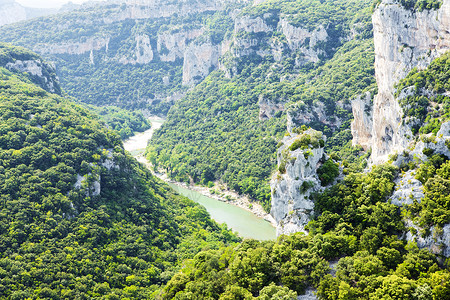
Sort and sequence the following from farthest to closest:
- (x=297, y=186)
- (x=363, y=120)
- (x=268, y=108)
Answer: (x=268, y=108) → (x=363, y=120) → (x=297, y=186)

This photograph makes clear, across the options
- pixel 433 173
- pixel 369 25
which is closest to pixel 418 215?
pixel 433 173

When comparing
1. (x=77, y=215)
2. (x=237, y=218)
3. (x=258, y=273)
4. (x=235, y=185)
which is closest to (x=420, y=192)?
(x=258, y=273)

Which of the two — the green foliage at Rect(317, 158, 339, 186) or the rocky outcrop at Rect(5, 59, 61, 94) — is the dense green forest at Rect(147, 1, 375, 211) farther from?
the green foliage at Rect(317, 158, 339, 186)

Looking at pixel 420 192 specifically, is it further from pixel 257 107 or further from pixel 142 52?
pixel 142 52

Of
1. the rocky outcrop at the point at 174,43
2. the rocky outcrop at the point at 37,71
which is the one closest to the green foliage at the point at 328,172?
the rocky outcrop at the point at 37,71

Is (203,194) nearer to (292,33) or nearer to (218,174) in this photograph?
(218,174)

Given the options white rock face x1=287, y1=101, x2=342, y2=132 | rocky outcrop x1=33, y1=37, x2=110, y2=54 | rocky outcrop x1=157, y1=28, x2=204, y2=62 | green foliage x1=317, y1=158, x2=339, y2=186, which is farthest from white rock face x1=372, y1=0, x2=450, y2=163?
rocky outcrop x1=33, y1=37, x2=110, y2=54

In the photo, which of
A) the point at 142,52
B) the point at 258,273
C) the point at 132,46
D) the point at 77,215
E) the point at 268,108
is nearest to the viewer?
the point at 258,273
